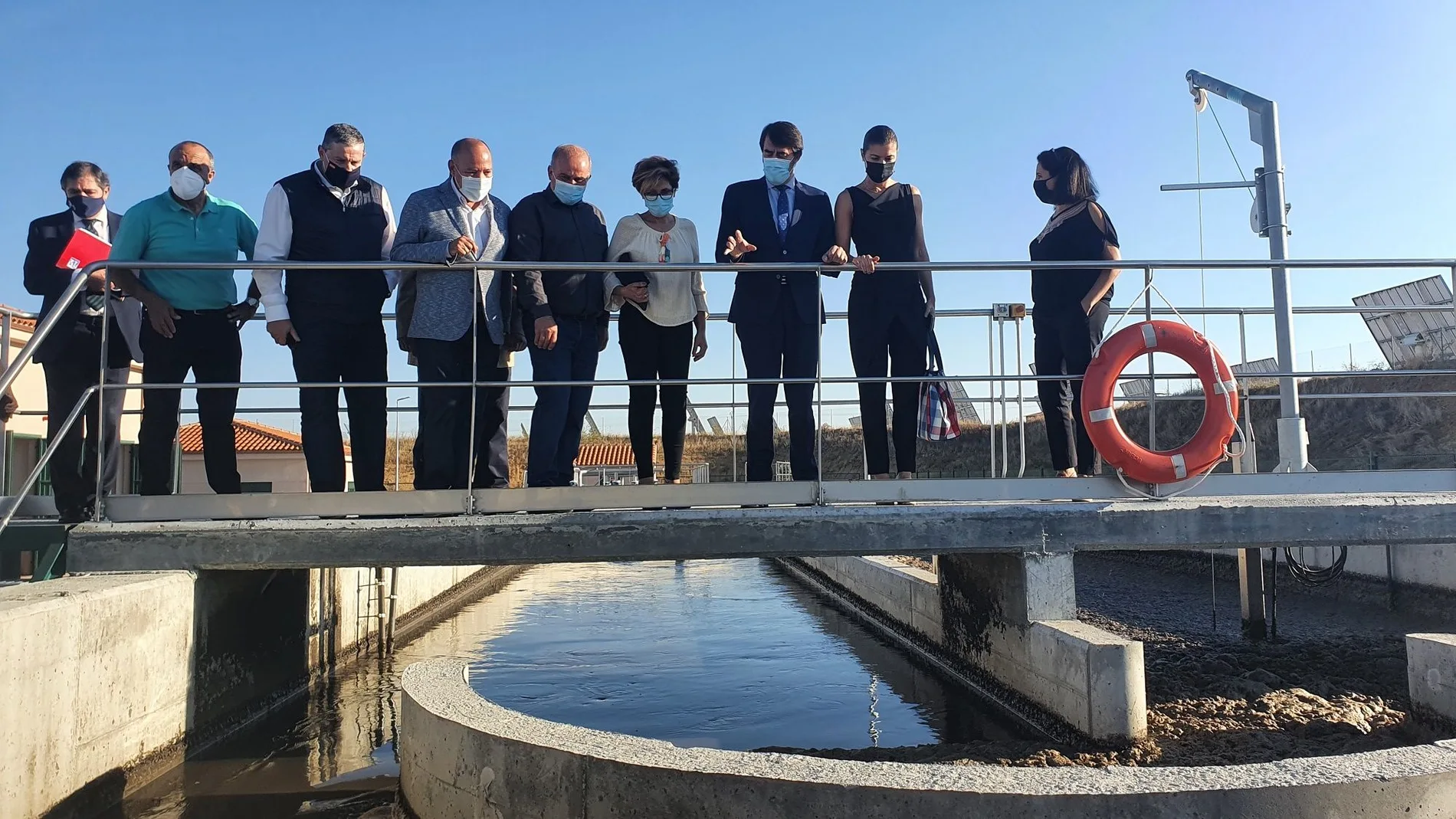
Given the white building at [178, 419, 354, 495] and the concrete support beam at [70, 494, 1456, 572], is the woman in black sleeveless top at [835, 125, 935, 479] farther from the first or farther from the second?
the white building at [178, 419, 354, 495]

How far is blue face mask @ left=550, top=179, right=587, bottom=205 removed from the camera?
476 cm

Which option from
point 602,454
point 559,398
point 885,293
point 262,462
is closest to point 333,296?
point 559,398

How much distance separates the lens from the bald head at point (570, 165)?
15.6 ft

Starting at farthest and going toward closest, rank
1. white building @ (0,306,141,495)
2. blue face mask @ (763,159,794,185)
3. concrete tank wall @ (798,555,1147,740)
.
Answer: white building @ (0,306,141,495) < blue face mask @ (763,159,794,185) < concrete tank wall @ (798,555,1147,740)

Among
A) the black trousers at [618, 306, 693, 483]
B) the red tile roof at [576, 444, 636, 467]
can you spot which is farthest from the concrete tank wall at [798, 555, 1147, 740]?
the red tile roof at [576, 444, 636, 467]

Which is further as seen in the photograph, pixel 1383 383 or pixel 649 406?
pixel 1383 383

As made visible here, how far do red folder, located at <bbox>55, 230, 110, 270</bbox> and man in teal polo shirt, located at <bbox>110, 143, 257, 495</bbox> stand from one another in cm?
49

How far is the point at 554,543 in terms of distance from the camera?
4395 millimetres

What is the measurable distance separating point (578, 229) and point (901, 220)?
1.71 meters

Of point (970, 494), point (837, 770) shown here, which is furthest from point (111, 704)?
point (970, 494)

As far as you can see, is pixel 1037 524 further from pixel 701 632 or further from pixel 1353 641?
pixel 701 632

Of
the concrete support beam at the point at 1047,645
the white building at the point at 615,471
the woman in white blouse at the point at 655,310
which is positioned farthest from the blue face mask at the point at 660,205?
the concrete support beam at the point at 1047,645

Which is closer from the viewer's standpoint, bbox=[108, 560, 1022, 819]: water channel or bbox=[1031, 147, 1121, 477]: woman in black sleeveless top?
bbox=[108, 560, 1022, 819]: water channel

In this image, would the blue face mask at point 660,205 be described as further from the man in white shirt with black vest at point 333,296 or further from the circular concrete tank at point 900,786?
the circular concrete tank at point 900,786
